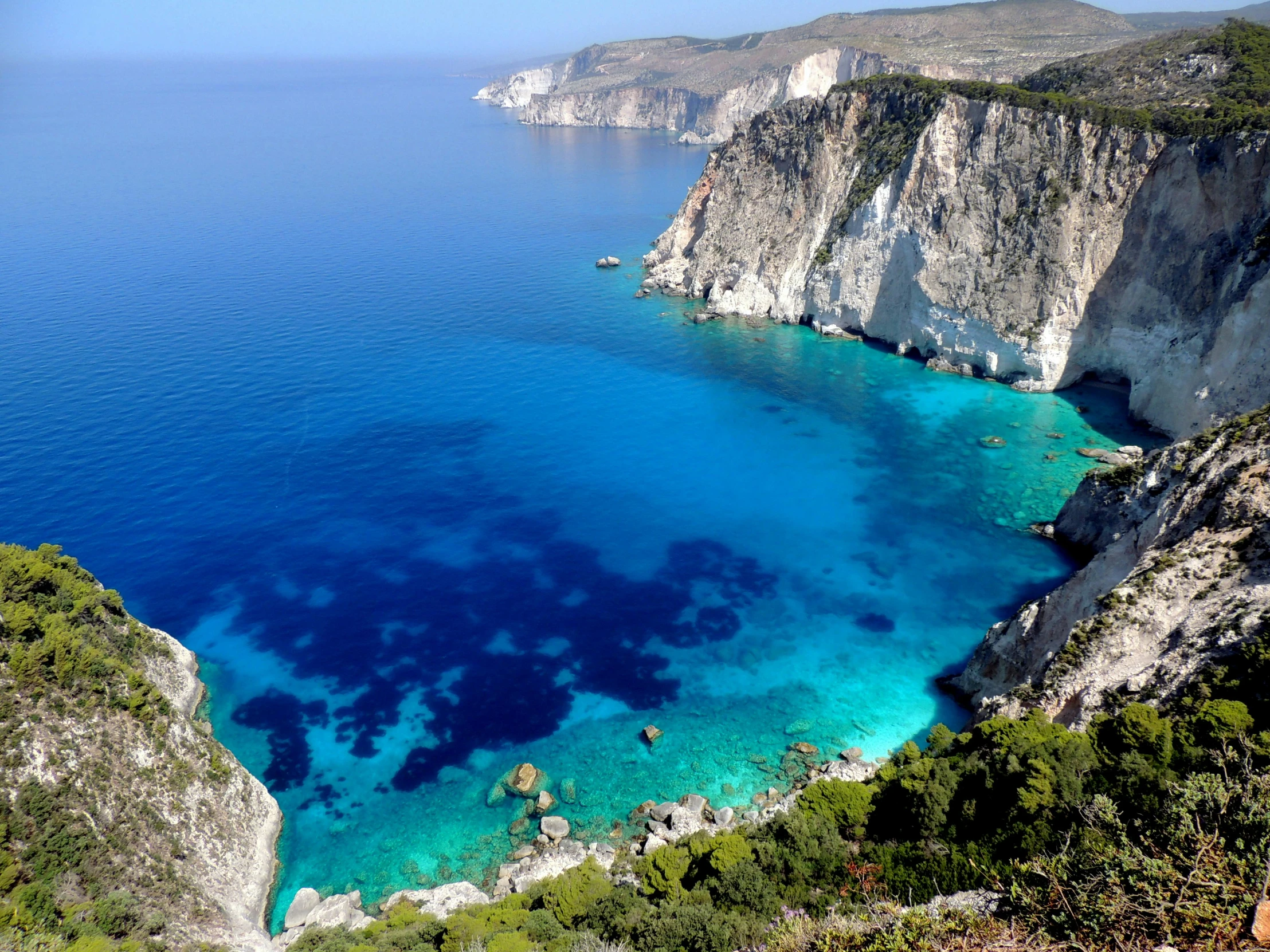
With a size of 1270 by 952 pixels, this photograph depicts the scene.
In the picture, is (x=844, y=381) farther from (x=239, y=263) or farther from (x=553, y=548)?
(x=239, y=263)

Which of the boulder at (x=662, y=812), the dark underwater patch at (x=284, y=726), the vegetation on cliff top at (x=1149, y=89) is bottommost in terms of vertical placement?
the dark underwater patch at (x=284, y=726)

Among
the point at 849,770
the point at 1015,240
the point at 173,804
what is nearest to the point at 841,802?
the point at 849,770

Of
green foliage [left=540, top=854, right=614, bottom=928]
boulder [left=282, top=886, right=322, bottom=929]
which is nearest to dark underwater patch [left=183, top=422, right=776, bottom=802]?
boulder [left=282, top=886, right=322, bottom=929]

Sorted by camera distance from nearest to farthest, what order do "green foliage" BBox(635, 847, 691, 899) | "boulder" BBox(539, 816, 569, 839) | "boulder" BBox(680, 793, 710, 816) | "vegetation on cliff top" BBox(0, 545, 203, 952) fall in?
"vegetation on cliff top" BBox(0, 545, 203, 952), "green foliage" BBox(635, 847, 691, 899), "boulder" BBox(539, 816, 569, 839), "boulder" BBox(680, 793, 710, 816)

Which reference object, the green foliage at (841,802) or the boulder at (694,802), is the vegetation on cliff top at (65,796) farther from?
the green foliage at (841,802)

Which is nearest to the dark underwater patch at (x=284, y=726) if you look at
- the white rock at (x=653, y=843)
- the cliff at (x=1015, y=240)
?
the white rock at (x=653, y=843)

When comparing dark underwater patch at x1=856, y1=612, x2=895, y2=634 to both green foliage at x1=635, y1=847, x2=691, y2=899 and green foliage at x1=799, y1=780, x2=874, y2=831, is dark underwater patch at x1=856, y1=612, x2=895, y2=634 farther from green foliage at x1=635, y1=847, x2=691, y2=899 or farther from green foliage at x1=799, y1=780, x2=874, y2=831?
green foliage at x1=635, y1=847, x2=691, y2=899
